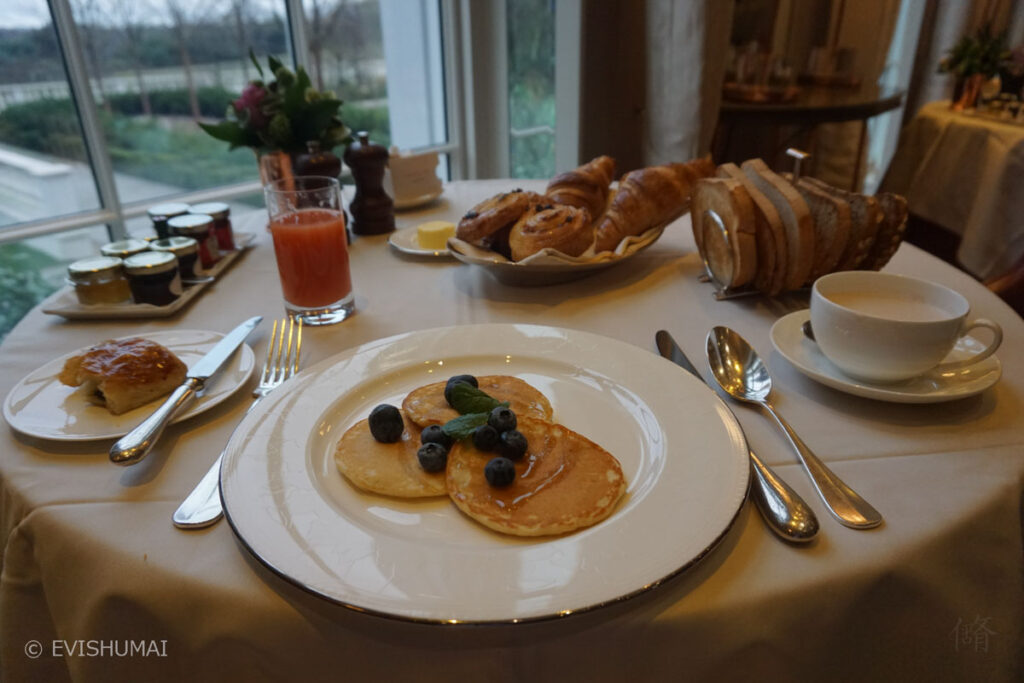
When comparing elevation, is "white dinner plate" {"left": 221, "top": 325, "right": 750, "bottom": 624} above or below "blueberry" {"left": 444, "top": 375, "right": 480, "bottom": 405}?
below

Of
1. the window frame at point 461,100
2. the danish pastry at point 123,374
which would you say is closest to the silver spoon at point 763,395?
the danish pastry at point 123,374

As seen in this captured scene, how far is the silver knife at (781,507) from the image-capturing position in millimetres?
553

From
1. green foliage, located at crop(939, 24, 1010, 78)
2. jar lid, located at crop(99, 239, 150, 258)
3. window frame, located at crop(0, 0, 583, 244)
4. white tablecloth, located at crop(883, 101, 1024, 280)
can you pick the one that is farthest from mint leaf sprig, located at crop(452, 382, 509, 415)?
green foliage, located at crop(939, 24, 1010, 78)

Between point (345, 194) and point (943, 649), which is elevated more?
point (345, 194)

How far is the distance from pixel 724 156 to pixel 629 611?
3080 millimetres

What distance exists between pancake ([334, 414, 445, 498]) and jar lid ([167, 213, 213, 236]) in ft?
2.40

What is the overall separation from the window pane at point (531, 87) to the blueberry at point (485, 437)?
276cm

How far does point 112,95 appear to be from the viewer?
7.38ft

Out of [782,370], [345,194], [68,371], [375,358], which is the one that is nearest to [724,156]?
[345,194]

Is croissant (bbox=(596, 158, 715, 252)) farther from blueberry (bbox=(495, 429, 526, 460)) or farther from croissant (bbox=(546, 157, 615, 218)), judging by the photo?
blueberry (bbox=(495, 429, 526, 460))

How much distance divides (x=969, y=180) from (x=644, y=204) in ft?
7.17

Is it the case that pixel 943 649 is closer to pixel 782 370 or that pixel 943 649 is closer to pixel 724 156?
pixel 782 370

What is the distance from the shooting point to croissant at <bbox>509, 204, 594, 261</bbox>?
43.1 inches

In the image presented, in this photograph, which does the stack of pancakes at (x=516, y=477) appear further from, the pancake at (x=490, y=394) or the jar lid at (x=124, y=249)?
the jar lid at (x=124, y=249)
